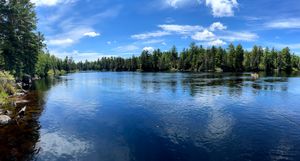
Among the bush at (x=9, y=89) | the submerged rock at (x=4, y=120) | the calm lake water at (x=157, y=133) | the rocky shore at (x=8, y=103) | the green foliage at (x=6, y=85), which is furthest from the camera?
the bush at (x=9, y=89)

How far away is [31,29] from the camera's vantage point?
67625 millimetres

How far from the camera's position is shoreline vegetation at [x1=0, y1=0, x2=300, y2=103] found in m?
56.2

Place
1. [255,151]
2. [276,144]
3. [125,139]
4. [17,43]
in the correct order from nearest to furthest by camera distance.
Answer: [255,151] → [276,144] → [125,139] → [17,43]

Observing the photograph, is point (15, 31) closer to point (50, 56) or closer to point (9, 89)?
point (9, 89)

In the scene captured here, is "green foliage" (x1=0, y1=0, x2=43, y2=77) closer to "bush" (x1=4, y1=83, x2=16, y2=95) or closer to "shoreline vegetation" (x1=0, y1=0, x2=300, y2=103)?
"shoreline vegetation" (x1=0, y1=0, x2=300, y2=103)

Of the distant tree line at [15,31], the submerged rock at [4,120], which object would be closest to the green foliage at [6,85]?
the distant tree line at [15,31]

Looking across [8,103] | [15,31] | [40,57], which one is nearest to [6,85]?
[8,103]

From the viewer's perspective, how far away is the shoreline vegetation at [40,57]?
56.2 metres

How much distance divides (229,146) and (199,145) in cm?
225

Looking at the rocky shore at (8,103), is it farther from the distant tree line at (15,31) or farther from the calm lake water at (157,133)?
the distant tree line at (15,31)

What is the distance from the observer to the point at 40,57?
112312mm

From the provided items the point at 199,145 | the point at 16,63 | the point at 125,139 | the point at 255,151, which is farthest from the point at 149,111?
the point at 16,63

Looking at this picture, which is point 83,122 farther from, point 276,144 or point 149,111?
point 276,144

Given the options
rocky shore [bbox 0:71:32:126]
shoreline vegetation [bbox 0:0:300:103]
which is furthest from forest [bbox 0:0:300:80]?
rocky shore [bbox 0:71:32:126]
